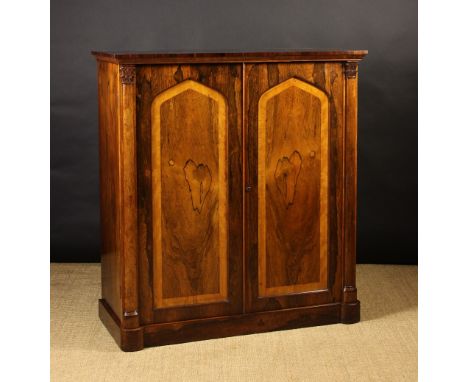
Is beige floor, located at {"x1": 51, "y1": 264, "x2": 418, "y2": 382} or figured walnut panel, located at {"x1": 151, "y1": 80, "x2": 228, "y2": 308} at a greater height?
figured walnut panel, located at {"x1": 151, "y1": 80, "x2": 228, "y2": 308}

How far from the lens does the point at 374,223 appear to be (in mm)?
5176

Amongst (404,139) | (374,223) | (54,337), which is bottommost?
(54,337)

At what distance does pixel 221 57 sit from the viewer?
11.6 ft

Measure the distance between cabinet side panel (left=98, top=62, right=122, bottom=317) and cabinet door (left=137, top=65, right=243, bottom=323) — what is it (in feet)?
0.41

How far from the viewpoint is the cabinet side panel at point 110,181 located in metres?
3.58

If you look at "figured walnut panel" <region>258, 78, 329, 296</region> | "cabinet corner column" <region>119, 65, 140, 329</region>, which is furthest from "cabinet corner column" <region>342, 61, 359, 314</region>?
"cabinet corner column" <region>119, 65, 140, 329</region>

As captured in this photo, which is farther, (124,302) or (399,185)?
(399,185)

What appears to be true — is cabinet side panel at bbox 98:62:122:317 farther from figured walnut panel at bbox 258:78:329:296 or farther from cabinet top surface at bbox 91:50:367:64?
figured walnut panel at bbox 258:78:329:296

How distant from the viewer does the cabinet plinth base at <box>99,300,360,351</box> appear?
3.64m

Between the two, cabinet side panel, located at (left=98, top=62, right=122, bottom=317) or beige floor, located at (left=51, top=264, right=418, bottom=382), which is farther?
cabinet side panel, located at (left=98, top=62, right=122, bottom=317)

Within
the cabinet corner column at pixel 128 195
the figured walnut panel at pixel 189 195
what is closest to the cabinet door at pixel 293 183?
the figured walnut panel at pixel 189 195
